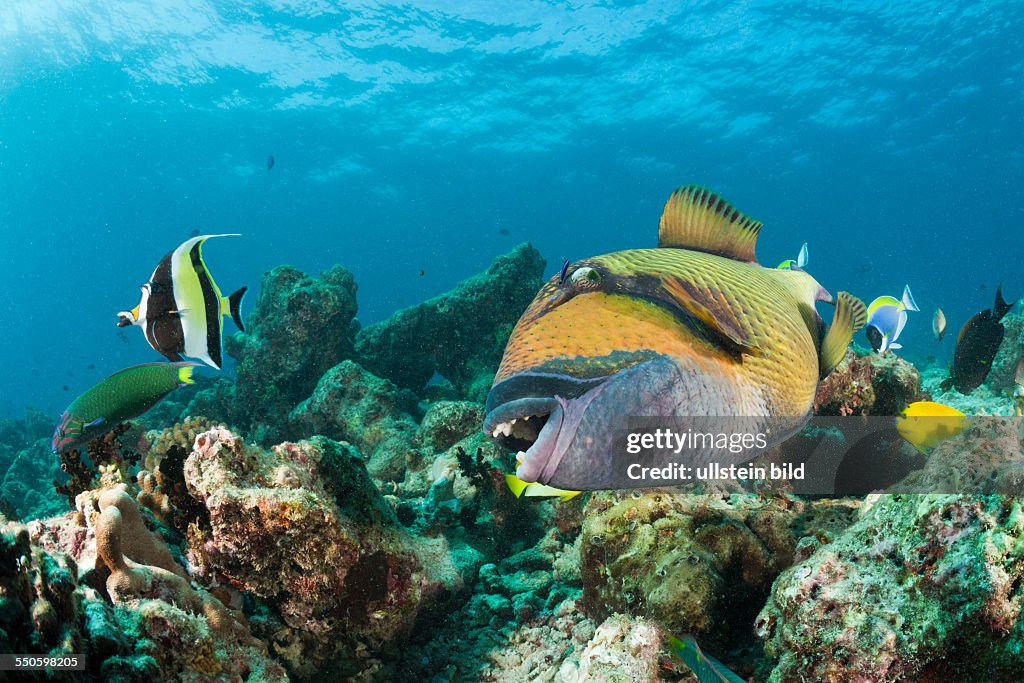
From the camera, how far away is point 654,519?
270 cm

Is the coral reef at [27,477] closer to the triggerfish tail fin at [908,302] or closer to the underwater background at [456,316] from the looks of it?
the underwater background at [456,316]

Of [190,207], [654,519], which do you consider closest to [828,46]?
[654,519]

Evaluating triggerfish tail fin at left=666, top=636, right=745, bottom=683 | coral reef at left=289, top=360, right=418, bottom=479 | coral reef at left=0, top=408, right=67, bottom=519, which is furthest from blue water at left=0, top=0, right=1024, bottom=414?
triggerfish tail fin at left=666, top=636, right=745, bottom=683

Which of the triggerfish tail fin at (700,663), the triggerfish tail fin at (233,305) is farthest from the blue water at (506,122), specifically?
the triggerfish tail fin at (700,663)

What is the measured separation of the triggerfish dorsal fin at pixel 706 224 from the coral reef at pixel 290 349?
9778 millimetres

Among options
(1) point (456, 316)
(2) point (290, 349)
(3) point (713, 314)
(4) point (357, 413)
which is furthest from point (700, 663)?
(2) point (290, 349)

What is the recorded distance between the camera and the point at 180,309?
2588 mm

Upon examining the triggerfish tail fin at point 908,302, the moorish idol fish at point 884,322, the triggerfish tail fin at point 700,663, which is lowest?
the triggerfish tail fin at point 700,663

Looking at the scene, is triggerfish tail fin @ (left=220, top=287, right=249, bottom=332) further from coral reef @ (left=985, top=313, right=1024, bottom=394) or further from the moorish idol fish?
coral reef @ (left=985, top=313, right=1024, bottom=394)

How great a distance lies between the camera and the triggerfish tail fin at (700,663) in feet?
5.11

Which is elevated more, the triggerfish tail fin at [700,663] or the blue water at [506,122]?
the blue water at [506,122]

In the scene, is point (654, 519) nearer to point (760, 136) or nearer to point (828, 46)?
point (828, 46)

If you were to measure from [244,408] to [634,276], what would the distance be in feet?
35.9

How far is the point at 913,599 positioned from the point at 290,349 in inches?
407
